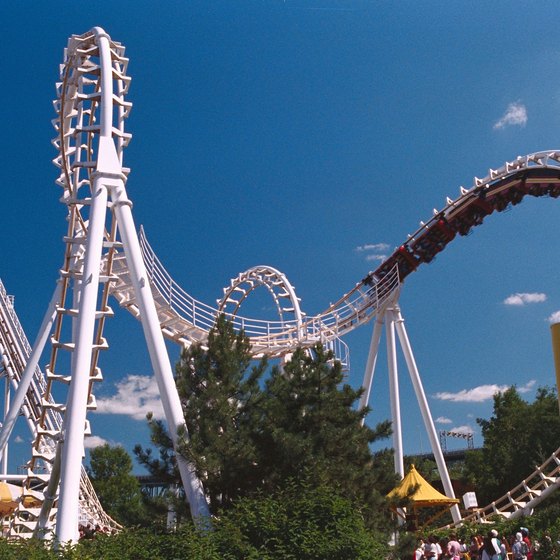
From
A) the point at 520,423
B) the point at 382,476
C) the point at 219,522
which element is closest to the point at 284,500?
the point at 219,522

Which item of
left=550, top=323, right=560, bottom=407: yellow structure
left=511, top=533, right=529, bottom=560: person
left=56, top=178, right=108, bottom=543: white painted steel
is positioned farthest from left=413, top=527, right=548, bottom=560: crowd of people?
left=550, top=323, right=560, bottom=407: yellow structure

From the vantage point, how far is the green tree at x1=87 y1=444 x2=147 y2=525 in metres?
41.9

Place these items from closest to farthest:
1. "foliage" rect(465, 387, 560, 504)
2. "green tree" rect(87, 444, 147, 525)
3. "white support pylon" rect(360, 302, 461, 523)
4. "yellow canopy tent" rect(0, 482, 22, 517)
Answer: "yellow canopy tent" rect(0, 482, 22, 517)
"white support pylon" rect(360, 302, 461, 523)
"foliage" rect(465, 387, 560, 504)
"green tree" rect(87, 444, 147, 525)

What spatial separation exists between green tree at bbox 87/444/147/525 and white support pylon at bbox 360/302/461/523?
24600 mm

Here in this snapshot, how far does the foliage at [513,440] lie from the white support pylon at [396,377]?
45.5 feet

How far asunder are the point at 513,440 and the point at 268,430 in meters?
28.0

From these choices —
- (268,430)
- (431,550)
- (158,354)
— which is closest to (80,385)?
(158,354)

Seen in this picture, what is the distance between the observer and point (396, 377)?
19.8 m

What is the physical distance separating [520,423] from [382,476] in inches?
1047

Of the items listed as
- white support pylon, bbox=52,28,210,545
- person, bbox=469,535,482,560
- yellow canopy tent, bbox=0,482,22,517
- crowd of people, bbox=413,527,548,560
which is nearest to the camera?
white support pylon, bbox=52,28,210,545

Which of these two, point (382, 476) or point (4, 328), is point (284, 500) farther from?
point (4, 328)

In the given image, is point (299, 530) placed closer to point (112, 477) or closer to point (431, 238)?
point (431, 238)

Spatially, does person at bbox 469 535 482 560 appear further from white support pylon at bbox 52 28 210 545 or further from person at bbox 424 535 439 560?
white support pylon at bbox 52 28 210 545

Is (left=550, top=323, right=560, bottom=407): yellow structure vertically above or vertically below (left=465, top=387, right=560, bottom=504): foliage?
below
